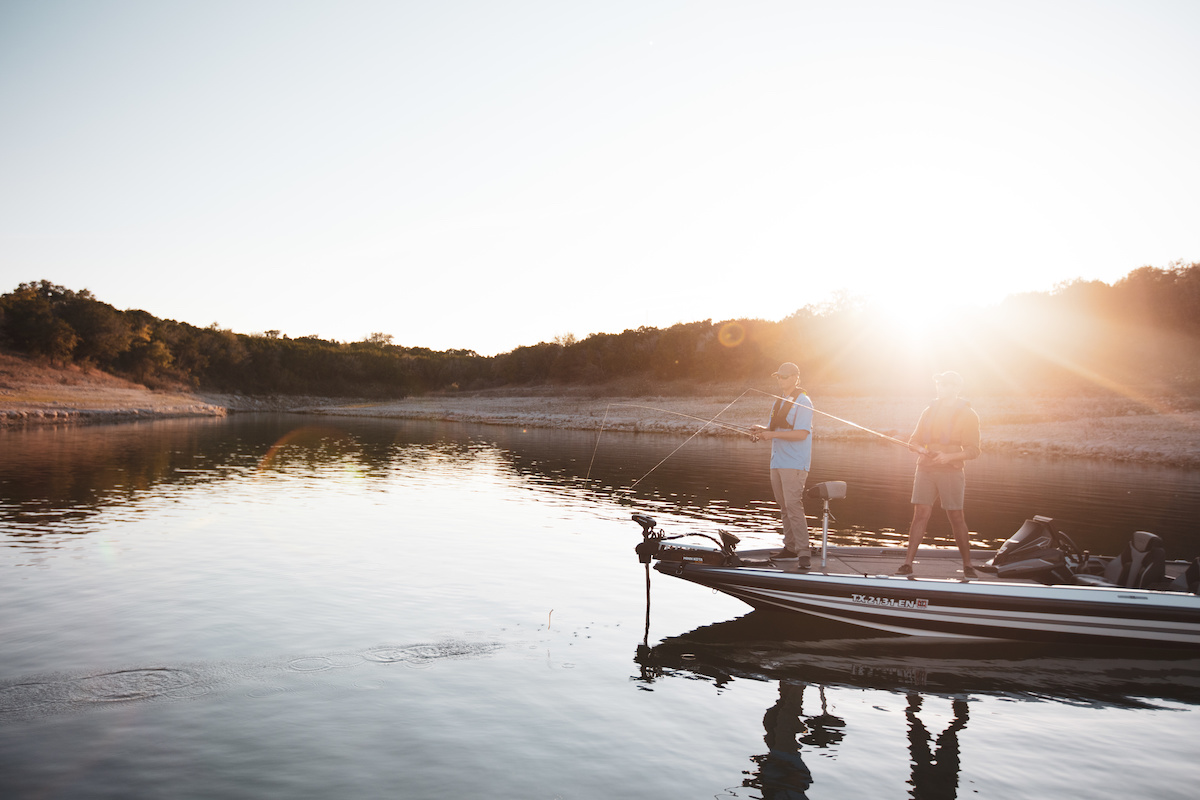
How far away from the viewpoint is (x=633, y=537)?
1499 cm

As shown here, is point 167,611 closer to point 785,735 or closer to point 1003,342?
A: point 785,735

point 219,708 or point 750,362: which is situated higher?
point 750,362

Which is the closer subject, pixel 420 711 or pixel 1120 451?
pixel 420 711

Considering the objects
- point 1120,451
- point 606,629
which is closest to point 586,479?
point 606,629

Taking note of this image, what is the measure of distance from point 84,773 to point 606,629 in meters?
5.43

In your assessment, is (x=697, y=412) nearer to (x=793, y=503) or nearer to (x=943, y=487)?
(x=793, y=503)

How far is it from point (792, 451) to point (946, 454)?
1867 millimetres

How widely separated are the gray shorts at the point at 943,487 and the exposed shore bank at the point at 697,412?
30.2 inches

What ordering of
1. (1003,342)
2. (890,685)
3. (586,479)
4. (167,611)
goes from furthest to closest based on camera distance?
(1003,342), (586,479), (167,611), (890,685)

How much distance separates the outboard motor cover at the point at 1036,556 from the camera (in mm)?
9406

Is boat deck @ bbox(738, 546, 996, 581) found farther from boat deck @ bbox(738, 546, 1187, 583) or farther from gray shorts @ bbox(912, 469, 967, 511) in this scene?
gray shorts @ bbox(912, 469, 967, 511)

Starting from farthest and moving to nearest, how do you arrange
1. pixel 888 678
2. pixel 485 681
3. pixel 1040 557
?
pixel 1040 557, pixel 888 678, pixel 485 681

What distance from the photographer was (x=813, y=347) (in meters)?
72.9

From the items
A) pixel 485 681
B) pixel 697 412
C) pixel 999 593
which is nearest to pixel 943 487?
pixel 999 593
